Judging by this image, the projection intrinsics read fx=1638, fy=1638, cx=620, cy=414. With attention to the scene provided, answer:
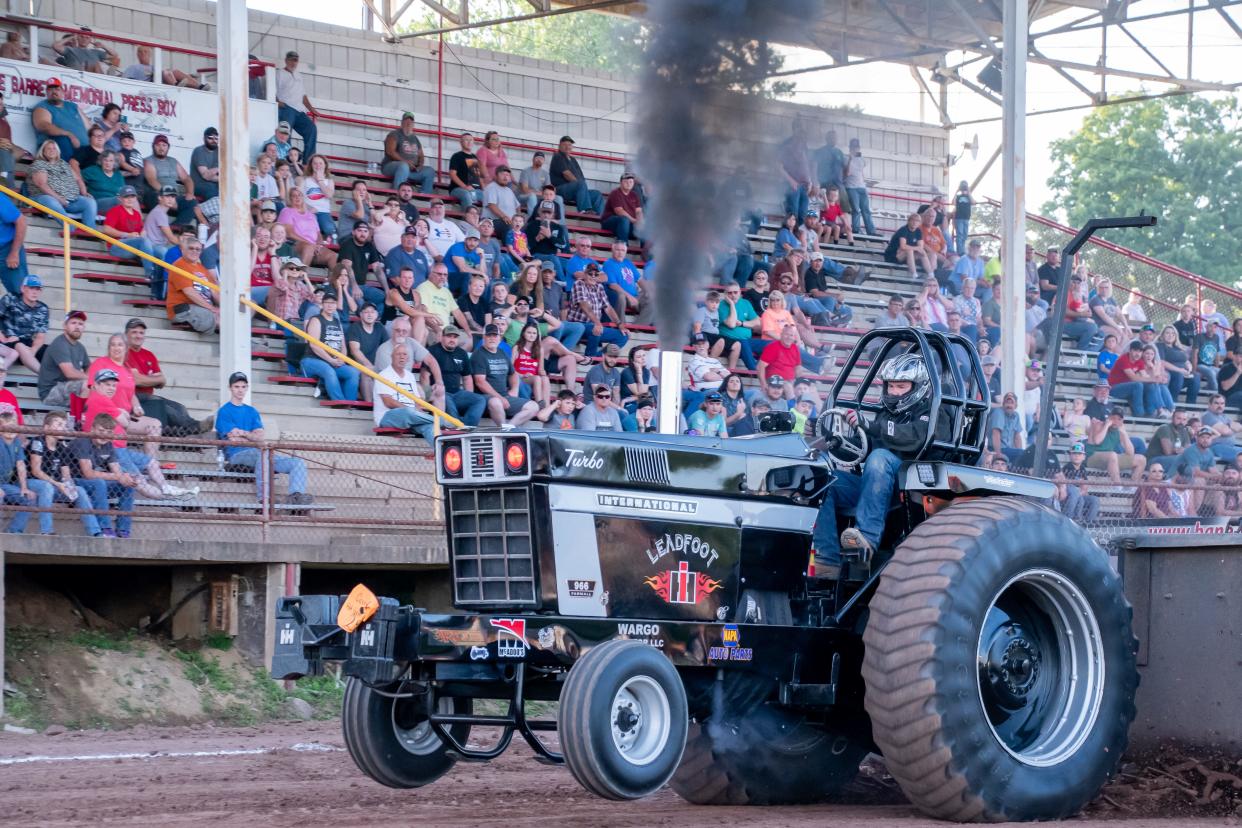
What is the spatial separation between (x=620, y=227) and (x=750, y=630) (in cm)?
1350

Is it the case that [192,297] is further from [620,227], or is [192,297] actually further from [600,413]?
[620,227]

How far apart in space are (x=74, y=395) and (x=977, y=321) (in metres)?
12.2

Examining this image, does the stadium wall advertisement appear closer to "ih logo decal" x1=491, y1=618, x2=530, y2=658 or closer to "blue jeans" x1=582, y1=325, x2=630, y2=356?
"blue jeans" x1=582, y1=325, x2=630, y2=356

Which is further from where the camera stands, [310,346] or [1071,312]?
[1071,312]

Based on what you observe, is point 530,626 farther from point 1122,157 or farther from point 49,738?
point 1122,157

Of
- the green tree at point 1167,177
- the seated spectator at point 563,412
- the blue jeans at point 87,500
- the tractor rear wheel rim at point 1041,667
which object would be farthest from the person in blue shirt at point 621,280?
the green tree at point 1167,177

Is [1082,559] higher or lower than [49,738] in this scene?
higher

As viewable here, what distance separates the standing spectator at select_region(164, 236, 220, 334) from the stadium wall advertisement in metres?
2.64

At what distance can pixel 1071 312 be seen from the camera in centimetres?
2203

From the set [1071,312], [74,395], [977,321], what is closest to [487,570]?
[74,395]

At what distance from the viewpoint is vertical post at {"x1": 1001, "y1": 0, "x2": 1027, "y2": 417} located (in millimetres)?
17781

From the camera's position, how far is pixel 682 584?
278 inches

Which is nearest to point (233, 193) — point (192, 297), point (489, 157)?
point (192, 297)

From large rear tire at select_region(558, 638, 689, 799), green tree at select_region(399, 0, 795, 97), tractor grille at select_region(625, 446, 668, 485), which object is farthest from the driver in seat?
green tree at select_region(399, 0, 795, 97)
